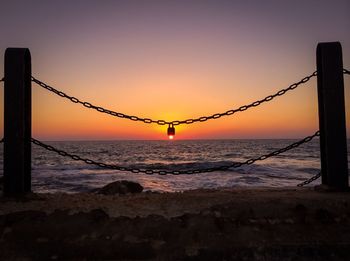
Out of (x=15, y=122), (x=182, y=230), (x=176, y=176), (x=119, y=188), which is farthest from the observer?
(x=176, y=176)

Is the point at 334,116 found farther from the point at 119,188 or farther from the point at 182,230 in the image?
the point at 119,188

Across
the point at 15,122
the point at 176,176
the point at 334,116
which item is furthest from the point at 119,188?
the point at 334,116

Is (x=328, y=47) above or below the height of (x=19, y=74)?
above

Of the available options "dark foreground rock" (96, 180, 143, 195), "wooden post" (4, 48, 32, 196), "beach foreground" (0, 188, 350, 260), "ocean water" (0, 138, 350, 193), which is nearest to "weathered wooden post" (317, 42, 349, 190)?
"beach foreground" (0, 188, 350, 260)

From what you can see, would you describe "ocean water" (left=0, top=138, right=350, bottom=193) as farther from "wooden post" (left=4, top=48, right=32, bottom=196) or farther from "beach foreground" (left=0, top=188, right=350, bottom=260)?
Answer: "beach foreground" (left=0, top=188, right=350, bottom=260)

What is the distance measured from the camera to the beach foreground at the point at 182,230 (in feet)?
7.92

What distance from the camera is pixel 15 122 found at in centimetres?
350

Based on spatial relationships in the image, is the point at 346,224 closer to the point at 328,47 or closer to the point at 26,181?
the point at 328,47

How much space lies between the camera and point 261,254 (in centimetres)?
241

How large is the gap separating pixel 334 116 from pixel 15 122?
12.4ft

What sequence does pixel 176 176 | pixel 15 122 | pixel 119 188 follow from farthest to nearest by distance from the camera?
pixel 176 176
pixel 119 188
pixel 15 122

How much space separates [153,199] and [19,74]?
2.19 meters

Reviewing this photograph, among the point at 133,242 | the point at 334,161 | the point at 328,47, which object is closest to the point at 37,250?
the point at 133,242

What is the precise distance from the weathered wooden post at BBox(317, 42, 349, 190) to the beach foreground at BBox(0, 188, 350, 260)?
1.87 ft
